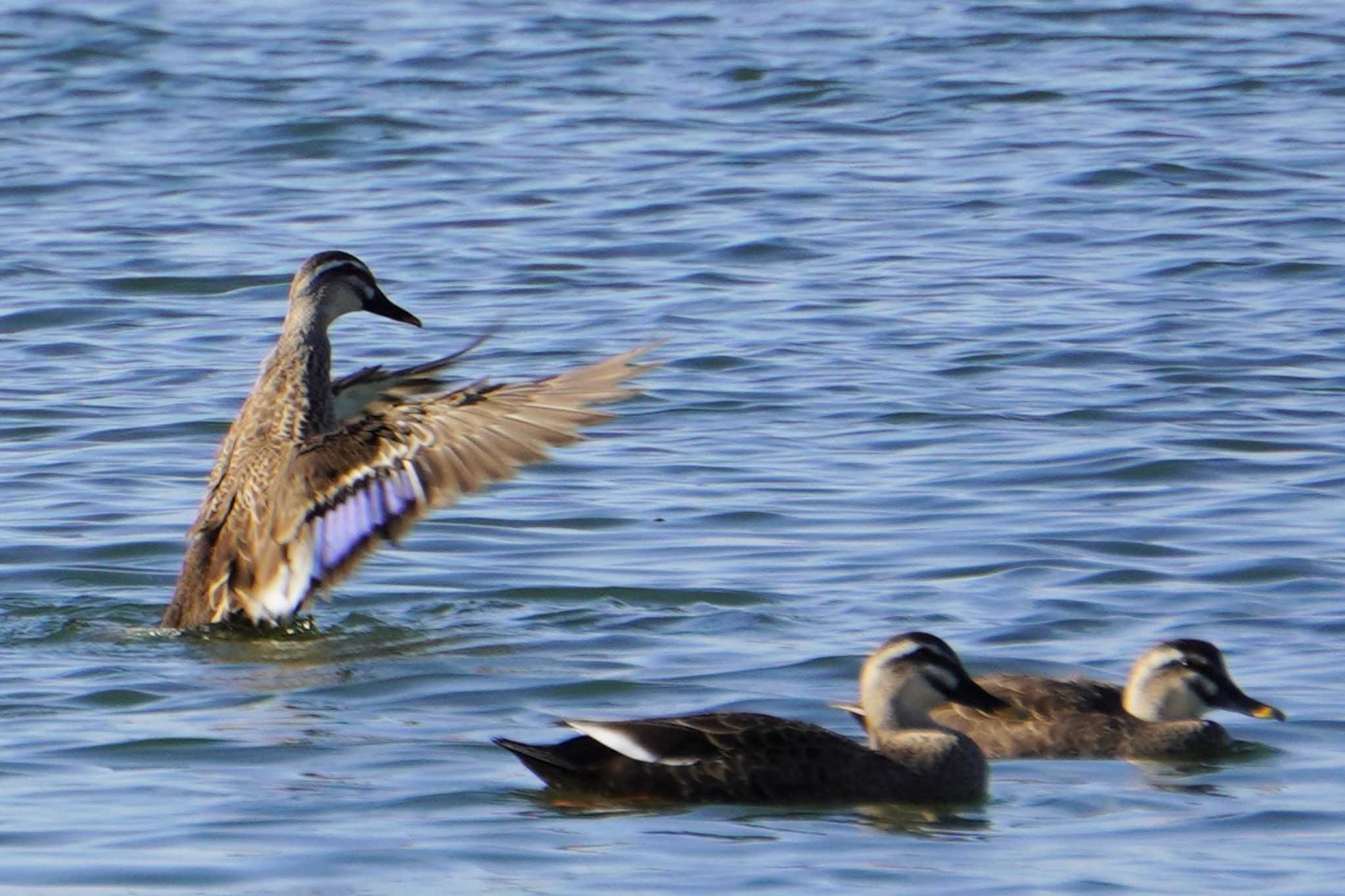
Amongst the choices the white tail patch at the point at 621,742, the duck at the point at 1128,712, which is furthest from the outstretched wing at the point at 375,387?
the white tail patch at the point at 621,742

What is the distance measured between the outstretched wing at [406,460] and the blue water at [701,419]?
33 cm

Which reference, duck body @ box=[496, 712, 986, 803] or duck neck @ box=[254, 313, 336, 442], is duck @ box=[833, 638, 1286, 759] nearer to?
duck body @ box=[496, 712, 986, 803]

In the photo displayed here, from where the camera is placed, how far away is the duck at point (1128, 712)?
8.02 metres

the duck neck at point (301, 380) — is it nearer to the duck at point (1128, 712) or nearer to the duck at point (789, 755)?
the duck at point (1128, 712)

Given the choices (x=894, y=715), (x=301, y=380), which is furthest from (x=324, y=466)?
(x=894, y=715)

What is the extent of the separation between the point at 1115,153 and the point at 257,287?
6391mm

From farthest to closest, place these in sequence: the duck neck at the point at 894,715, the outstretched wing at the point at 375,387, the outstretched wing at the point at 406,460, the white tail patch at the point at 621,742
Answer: the outstretched wing at the point at 375,387
the outstretched wing at the point at 406,460
the duck neck at the point at 894,715
the white tail patch at the point at 621,742

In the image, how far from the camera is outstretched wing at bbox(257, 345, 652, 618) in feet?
29.9

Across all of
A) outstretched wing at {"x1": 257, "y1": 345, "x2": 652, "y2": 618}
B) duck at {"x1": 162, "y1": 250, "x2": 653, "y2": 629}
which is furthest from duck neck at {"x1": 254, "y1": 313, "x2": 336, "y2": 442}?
outstretched wing at {"x1": 257, "y1": 345, "x2": 652, "y2": 618}

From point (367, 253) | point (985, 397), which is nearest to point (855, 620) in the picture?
point (985, 397)

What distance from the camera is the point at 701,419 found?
1262 centimetres

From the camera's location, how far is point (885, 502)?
11.0 metres

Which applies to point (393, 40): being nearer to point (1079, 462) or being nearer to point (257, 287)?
point (257, 287)

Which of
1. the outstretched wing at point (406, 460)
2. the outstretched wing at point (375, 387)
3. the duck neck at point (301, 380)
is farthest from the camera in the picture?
the outstretched wing at point (375, 387)
